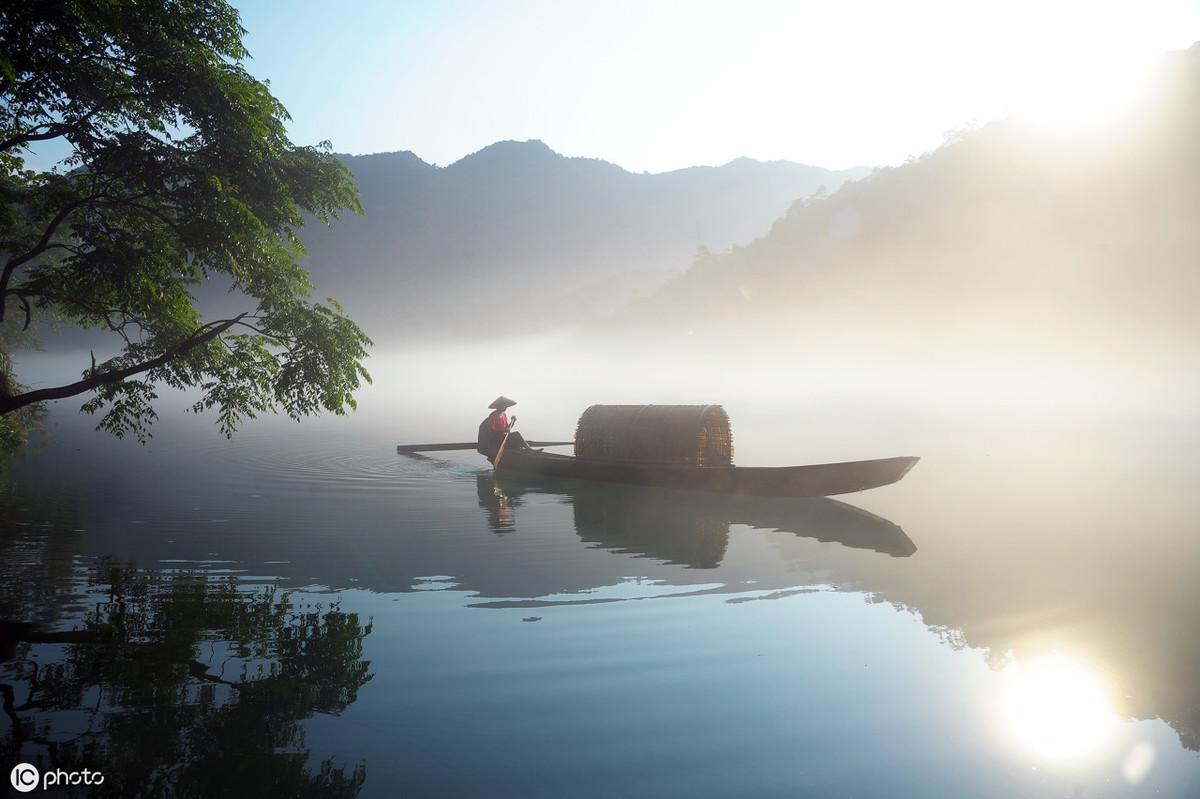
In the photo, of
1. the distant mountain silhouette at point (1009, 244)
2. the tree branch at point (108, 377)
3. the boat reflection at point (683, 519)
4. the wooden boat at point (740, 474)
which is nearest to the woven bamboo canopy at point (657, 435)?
the wooden boat at point (740, 474)

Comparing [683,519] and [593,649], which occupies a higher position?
[683,519]

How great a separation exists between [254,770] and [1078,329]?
93713 mm

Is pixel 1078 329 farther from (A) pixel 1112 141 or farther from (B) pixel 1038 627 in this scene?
(B) pixel 1038 627

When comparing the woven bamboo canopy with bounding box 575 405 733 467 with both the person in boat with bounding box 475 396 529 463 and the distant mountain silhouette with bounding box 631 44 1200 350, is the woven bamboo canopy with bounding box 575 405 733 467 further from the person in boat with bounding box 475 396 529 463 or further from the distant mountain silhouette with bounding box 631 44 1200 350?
the distant mountain silhouette with bounding box 631 44 1200 350

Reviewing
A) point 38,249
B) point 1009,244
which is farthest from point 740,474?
point 1009,244

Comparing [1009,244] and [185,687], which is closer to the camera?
[185,687]

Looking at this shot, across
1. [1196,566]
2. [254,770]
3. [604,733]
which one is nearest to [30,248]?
[254,770]

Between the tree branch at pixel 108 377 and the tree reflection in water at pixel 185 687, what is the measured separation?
16.4 ft

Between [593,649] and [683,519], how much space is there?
8461 mm

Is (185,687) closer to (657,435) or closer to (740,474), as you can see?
(740,474)

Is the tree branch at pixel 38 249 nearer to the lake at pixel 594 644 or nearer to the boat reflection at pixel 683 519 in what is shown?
the lake at pixel 594 644

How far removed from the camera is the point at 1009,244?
8950cm

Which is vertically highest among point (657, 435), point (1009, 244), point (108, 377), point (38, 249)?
point (1009, 244)

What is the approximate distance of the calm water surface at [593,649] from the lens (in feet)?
18.0
